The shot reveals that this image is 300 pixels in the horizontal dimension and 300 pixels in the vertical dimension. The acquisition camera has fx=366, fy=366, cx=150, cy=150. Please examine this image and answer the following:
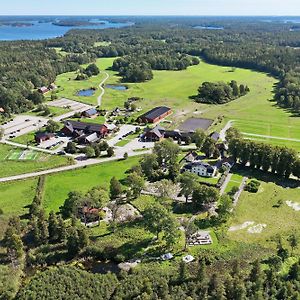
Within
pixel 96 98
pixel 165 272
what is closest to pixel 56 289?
pixel 165 272

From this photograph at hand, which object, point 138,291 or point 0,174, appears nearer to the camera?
point 138,291

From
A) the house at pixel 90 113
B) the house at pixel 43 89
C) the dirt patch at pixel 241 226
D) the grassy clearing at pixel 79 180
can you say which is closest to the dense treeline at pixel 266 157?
the dirt patch at pixel 241 226

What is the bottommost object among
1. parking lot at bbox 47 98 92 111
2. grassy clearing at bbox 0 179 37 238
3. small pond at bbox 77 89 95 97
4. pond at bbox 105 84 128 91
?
pond at bbox 105 84 128 91

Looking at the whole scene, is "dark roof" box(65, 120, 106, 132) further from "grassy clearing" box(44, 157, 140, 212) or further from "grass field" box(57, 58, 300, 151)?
"grass field" box(57, 58, 300, 151)

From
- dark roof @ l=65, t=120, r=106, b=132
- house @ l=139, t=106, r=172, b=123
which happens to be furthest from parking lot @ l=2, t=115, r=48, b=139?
house @ l=139, t=106, r=172, b=123

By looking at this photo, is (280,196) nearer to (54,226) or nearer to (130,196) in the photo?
(130,196)
